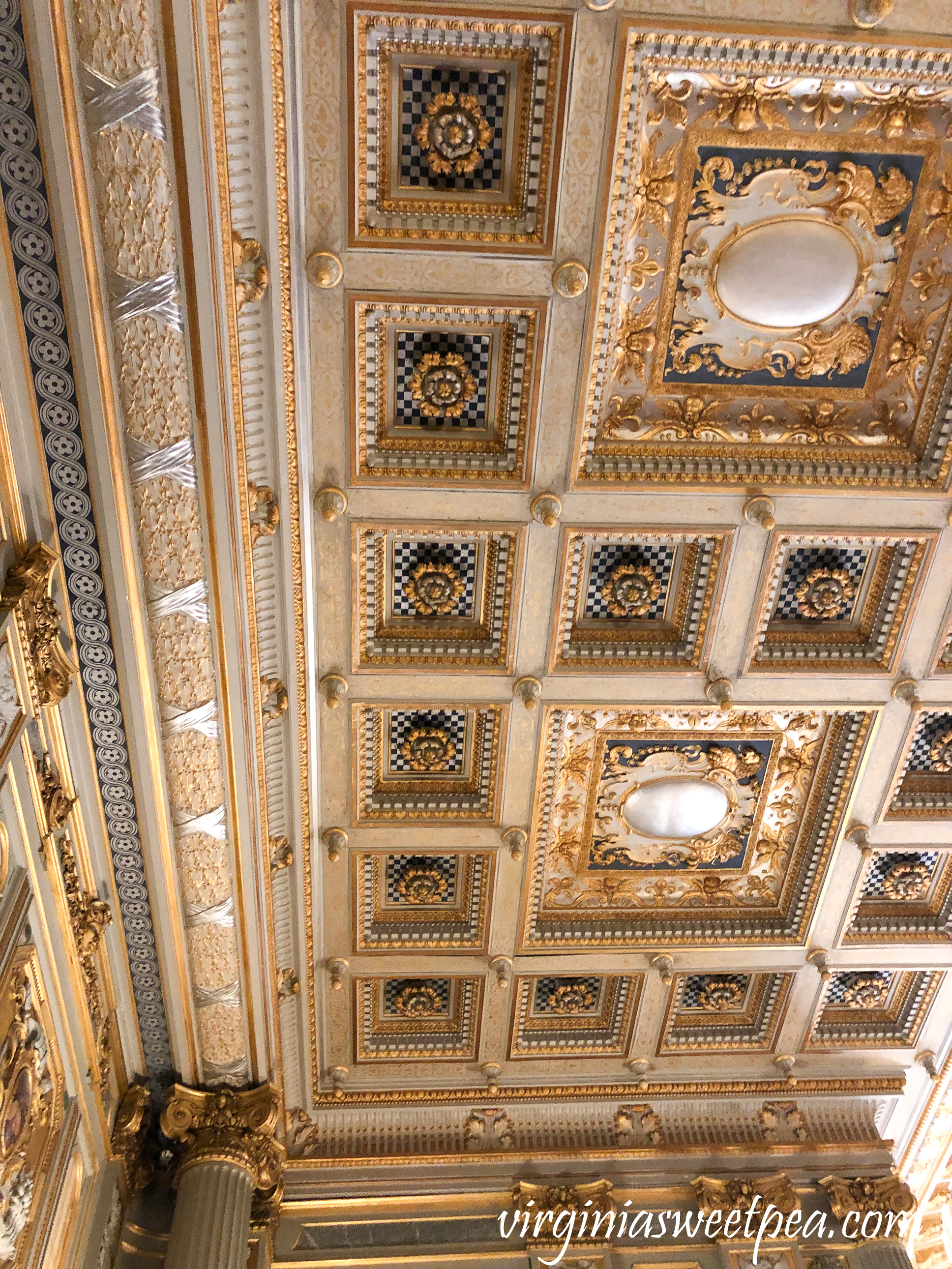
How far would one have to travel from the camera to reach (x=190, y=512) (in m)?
5.02

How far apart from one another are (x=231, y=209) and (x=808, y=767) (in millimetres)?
5504

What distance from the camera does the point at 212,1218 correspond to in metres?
7.09

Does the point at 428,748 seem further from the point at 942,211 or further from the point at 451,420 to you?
the point at 942,211

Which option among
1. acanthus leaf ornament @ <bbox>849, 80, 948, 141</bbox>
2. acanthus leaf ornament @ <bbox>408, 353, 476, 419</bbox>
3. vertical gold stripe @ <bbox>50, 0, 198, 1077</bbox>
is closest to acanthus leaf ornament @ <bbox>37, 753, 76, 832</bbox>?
vertical gold stripe @ <bbox>50, 0, 198, 1077</bbox>

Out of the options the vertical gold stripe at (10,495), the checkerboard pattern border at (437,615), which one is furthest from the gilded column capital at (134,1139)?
the vertical gold stripe at (10,495)

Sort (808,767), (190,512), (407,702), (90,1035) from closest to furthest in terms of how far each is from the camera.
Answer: (190,512), (90,1035), (407,702), (808,767)

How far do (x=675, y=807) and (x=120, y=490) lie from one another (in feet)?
15.2

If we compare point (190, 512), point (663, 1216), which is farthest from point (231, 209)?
point (663, 1216)

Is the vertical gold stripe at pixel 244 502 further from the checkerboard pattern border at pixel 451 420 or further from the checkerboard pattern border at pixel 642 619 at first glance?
the checkerboard pattern border at pixel 642 619

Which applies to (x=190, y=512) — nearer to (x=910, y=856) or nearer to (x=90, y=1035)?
(x=90, y=1035)

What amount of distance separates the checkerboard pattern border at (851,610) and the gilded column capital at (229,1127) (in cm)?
495

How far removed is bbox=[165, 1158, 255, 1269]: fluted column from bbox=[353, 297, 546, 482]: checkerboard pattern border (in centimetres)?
517

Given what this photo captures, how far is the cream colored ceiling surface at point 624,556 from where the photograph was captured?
15.8 feet

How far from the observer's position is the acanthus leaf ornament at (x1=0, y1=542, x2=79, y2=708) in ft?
14.1
